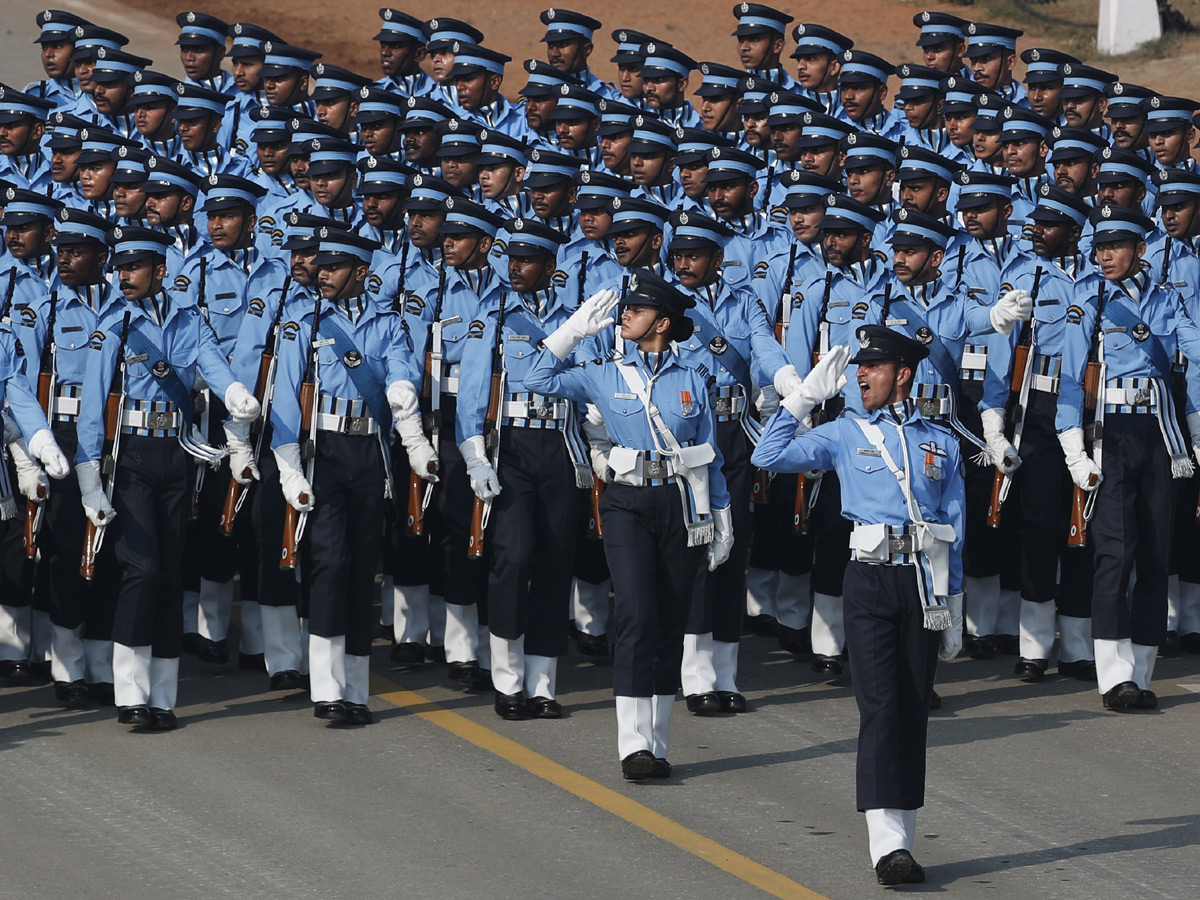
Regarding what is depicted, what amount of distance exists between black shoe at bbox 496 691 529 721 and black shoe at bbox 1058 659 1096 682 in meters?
3.02

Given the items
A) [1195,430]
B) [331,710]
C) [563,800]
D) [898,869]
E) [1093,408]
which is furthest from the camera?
[1195,430]

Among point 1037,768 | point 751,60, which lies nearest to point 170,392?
point 1037,768

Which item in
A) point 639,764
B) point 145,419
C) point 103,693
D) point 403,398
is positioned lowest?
point 639,764

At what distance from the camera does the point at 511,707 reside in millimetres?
10734

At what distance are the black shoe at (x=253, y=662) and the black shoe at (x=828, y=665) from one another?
2.90 meters

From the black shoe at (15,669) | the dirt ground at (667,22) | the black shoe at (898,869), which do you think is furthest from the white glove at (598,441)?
the dirt ground at (667,22)

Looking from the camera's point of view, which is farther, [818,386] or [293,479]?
[293,479]

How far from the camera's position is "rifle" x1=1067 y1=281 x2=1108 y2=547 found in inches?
444

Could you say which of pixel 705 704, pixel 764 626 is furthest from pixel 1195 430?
pixel 705 704

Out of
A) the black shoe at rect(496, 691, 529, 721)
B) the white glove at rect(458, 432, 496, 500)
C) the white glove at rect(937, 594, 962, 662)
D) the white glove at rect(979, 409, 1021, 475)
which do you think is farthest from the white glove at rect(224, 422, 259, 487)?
the white glove at rect(979, 409, 1021, 475)

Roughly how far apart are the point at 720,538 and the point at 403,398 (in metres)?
1.71

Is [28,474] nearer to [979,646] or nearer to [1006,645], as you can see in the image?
[979,646]

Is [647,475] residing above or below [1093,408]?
below

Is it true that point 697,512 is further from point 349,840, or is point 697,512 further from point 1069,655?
point 1069,655
